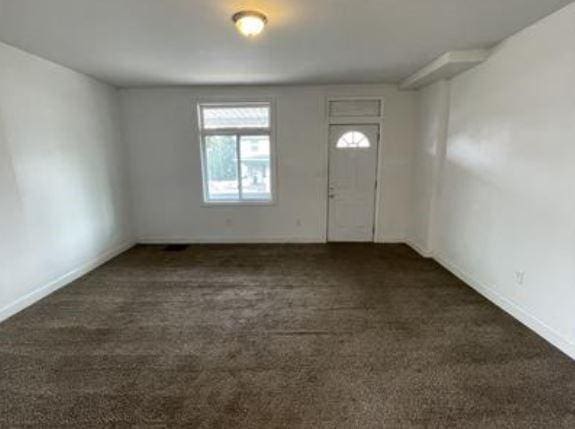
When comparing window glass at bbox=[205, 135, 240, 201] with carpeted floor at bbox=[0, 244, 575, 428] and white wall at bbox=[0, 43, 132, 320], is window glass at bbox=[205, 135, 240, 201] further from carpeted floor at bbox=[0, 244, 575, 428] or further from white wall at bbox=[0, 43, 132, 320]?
carpeted floor at bbox=[0, 244, 575, 428]

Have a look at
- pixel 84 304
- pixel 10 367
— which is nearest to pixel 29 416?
pixel 10 367

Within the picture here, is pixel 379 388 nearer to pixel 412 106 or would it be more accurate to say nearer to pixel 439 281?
pixel 439 281

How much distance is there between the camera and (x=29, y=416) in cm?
192

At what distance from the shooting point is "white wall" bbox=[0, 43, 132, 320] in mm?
3160

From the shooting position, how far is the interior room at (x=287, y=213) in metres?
2.18

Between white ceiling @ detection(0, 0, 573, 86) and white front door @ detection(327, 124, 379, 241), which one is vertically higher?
white ceiling @ detection(0, 0, 573, 86)

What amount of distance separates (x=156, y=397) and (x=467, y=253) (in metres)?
3.57

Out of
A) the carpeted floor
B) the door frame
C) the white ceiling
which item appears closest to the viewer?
the carpeted floor

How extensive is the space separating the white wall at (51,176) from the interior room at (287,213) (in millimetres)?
26

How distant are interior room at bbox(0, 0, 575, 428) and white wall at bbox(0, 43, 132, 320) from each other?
0.08ft

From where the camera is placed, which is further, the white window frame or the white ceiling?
the white window frame

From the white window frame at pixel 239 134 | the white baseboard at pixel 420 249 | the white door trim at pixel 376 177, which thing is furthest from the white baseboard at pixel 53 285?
the white baseboard at pixel 420 249

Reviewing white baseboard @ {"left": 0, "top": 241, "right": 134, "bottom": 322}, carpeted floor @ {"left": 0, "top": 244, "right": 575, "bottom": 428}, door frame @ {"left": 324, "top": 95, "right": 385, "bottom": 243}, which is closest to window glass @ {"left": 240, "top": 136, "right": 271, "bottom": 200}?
door frame @ {"left": 324, "top": 95, "right": 385, "bottom": 243}

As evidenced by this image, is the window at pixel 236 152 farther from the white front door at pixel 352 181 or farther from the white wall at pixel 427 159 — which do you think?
the white wall at pixel 427 159
